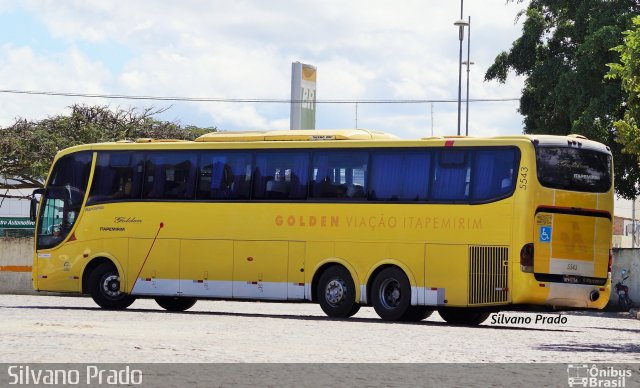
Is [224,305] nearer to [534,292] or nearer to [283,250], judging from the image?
[283,250]

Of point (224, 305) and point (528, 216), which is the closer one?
point (528, 216)

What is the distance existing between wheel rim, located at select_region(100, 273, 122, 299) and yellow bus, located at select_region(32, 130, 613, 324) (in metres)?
0.04

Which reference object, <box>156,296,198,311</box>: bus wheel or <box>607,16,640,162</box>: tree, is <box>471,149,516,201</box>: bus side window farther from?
<box>156,296,198,311</box>: bus wheel

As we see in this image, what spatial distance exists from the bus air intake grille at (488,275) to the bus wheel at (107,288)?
8348mm

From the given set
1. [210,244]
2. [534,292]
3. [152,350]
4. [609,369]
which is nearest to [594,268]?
[534,292]

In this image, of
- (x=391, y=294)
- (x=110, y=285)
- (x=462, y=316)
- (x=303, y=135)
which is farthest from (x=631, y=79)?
(x=110, y=285)

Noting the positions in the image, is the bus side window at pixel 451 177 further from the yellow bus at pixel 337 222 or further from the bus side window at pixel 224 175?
the bus side window at pixel 224 175

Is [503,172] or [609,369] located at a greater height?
[503,172]

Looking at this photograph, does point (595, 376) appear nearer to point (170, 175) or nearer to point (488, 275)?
point (488, 275)

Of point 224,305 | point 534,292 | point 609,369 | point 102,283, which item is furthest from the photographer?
point 224,305

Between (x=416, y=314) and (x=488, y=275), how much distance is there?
8.85 ft

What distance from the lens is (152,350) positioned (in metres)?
15.5

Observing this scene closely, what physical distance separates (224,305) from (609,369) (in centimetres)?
2048

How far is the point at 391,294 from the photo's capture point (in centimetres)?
2553
